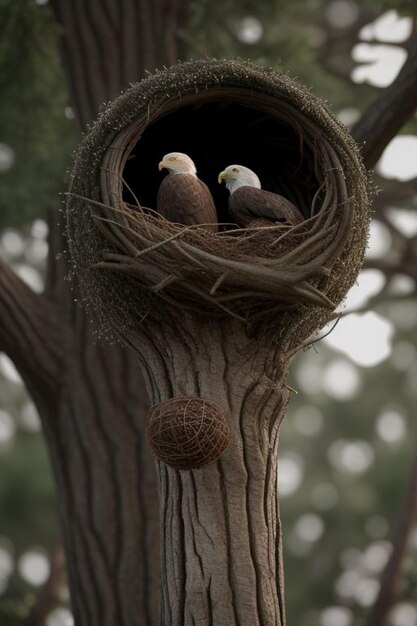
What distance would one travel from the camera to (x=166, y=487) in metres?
3.76

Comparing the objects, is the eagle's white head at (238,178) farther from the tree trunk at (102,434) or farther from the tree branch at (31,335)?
the tree branch at (31,335)

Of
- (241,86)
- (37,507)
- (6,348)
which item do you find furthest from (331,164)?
(37,507)

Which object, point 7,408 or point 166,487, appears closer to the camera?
point 166,487

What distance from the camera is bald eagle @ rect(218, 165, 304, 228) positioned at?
161 inches

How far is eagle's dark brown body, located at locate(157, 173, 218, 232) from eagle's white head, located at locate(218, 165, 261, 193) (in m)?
0.20

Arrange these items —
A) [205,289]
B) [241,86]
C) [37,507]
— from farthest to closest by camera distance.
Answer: [37,507], [241,86], [205,289]

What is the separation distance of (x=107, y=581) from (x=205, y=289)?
7.09ft

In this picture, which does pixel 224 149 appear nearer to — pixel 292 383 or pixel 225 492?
pixel 225 492

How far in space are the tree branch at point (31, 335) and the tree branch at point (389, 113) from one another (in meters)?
1.74

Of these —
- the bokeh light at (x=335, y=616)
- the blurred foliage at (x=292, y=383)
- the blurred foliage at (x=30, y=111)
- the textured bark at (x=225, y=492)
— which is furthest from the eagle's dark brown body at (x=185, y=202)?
the bokeh light at (x=335, y=616)

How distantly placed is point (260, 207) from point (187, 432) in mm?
1066

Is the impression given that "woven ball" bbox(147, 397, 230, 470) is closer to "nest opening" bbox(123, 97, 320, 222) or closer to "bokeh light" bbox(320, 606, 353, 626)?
"nest opening" bbox(123, 97, 320, 222)

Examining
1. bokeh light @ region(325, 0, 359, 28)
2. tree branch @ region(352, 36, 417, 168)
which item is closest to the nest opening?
tree branch @ region(352, 36, 417, 168)

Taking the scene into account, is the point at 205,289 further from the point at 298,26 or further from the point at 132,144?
the point at 298,26
